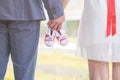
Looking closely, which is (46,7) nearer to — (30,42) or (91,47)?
(30,42)

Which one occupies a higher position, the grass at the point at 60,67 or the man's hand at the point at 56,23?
the man's hand at the point at 56,23

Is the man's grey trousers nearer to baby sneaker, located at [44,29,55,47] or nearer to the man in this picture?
the man

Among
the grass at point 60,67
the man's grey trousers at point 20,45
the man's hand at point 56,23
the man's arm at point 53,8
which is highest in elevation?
the man's arm at point 53,8

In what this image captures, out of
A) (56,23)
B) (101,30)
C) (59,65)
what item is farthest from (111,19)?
(59,65)

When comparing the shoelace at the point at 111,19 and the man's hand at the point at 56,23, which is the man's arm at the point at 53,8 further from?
the shoelace at the point at 111,19

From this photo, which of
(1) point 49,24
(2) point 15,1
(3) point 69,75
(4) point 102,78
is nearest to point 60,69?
(3) point 69,75

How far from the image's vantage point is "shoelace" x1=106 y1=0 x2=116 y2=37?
1283 mm

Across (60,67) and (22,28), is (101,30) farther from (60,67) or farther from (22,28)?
(60,67)

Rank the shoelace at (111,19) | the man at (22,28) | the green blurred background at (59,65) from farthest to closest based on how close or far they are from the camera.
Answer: the green blurred background at (59,65)
the shoelace at (111,19)
the man at (22,28)

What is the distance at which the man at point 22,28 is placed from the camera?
116 cm

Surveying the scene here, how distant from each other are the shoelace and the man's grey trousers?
1.06 ft

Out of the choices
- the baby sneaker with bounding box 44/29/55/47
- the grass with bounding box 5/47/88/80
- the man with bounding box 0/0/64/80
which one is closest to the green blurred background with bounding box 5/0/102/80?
the grass with bounding box 5/47/88/80

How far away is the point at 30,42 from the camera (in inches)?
48.4

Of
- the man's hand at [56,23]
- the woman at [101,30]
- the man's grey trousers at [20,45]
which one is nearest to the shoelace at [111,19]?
the woman at [101,30]
